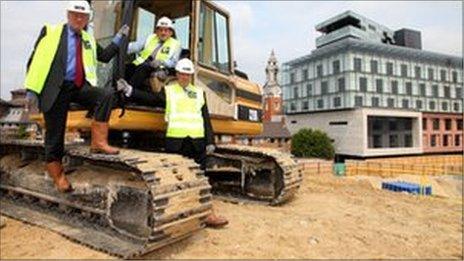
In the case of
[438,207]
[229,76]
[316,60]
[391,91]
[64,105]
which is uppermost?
[316,60]

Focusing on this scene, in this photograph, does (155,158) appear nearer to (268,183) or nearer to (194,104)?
(194,104)

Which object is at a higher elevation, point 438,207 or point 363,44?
point 363,44

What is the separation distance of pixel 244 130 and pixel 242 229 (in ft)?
8.81

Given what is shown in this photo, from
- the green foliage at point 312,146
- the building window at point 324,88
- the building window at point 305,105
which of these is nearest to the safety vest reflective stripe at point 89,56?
the green foliage at point 312,146

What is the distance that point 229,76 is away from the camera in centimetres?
770

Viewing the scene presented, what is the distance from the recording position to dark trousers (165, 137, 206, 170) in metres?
6.05

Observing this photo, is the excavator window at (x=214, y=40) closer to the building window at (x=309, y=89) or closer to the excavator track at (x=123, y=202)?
the excavator track at (x=123, y=202)

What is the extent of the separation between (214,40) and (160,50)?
1401 millimetres

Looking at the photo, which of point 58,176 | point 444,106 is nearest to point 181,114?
point 58,176

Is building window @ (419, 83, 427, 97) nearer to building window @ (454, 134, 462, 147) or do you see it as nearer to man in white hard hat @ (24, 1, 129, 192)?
building window @ (454, 134, 462, 147)

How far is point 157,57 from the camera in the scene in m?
6.30

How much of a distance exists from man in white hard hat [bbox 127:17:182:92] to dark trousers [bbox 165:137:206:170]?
0.94 meters

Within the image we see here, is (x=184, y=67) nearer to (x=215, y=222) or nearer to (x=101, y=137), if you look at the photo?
(x=101, y=137)

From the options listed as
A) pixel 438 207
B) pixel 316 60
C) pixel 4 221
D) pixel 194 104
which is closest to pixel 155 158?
pixel 194 104
